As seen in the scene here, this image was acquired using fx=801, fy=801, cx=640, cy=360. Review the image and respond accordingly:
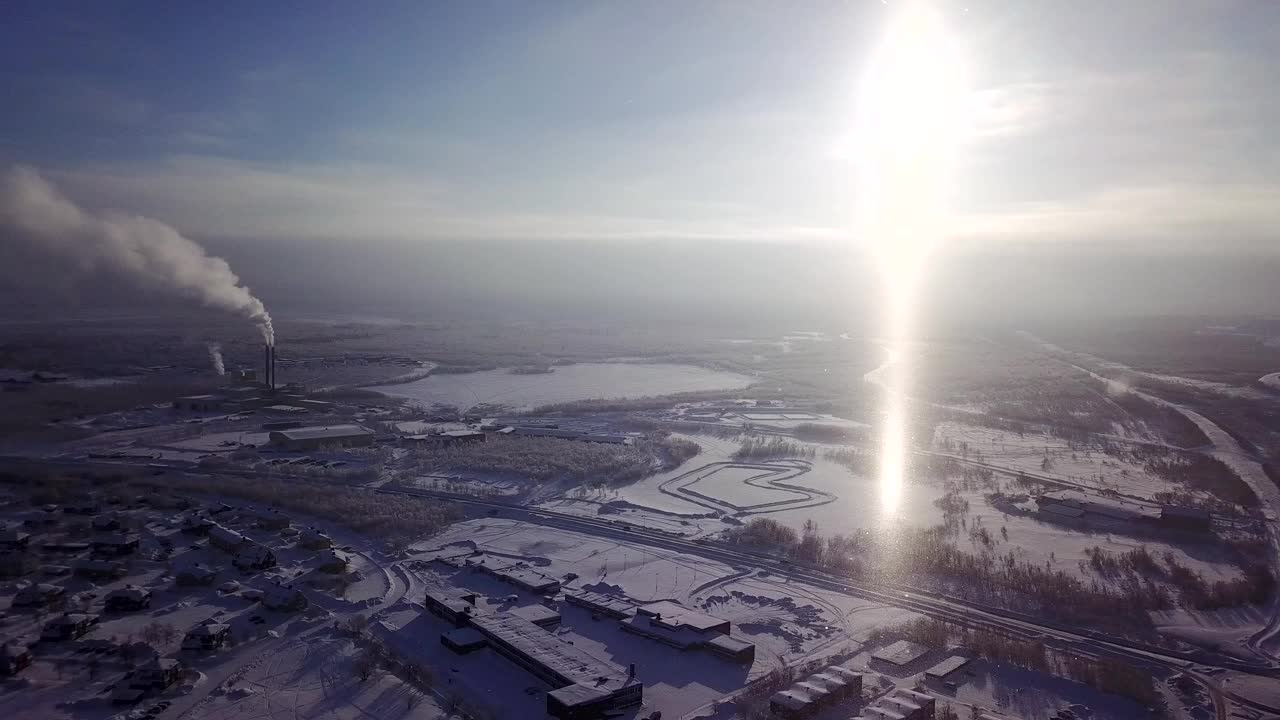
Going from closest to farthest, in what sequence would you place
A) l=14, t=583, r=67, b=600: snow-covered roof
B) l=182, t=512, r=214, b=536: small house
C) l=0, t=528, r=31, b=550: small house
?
l=14, t=583, r=67, b=600: snow-covered roof < l=0, t=528, r=31, b=550: small house < l=182, t=512, r=214, b=536: small house

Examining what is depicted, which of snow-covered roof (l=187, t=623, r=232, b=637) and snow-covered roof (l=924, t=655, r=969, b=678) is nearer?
snow-covered roof (l=924, t=655, r=969, b=678)

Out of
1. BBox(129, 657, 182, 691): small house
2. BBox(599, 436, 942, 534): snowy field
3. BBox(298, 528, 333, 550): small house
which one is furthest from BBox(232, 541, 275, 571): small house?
BBox(599, 436, 942, 534): snowy field

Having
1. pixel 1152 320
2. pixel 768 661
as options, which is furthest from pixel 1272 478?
pixel 1152 320

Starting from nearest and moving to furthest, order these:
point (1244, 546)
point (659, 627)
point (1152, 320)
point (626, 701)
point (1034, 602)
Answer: point (626, 701)
point (659, 627)
point (1034, 602)
point (1244, 546)
point (1152, 320)

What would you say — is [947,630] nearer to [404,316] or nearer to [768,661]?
[768,661]

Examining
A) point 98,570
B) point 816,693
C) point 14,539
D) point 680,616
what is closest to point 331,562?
point 98,570

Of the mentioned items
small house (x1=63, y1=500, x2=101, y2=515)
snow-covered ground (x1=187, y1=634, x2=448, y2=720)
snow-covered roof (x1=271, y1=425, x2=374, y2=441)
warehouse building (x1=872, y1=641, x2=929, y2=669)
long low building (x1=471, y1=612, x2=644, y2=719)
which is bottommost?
snow-covered ground (x1=187, y1=634, x2=448, y2=720)

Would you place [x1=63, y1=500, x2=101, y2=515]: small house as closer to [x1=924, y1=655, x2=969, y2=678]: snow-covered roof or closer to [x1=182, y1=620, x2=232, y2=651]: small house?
[x1=182, y1=620, x2=232, y2=651]: small house
